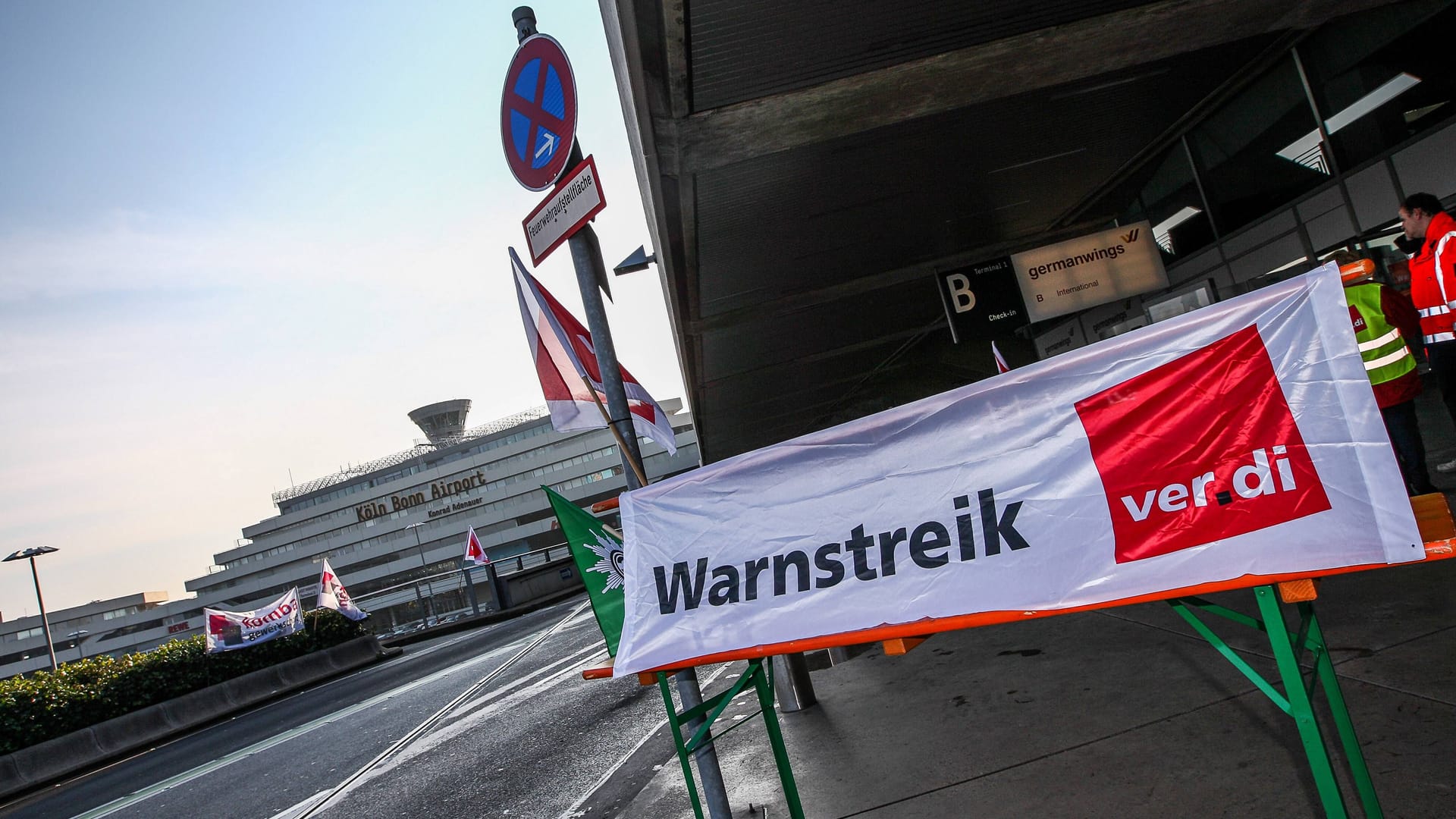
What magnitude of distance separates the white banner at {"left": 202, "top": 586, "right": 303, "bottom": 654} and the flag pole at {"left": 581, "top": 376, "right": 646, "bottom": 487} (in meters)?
18.3

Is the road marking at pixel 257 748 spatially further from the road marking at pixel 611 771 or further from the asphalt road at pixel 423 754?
the road marking at pixel 611 771

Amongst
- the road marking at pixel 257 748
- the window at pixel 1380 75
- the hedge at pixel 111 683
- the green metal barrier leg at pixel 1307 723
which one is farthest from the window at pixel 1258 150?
the hedge at pixel 111 683

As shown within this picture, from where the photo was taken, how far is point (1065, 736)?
170 inches

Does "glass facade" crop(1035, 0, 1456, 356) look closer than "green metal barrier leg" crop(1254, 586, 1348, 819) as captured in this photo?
No

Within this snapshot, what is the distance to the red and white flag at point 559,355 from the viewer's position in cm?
439

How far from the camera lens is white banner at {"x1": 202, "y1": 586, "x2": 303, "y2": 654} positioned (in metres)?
19.4

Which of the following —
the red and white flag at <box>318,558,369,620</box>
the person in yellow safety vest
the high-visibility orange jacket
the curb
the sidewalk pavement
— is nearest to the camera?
the sidewalk pavement

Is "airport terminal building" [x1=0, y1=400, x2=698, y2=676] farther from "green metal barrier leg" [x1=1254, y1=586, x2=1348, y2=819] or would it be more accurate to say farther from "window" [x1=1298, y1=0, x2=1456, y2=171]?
"green metal barrier leg" [x1=1254, y1=586, x2=1348, y2=819]

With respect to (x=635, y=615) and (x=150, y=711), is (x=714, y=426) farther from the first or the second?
(x=635, y=615)

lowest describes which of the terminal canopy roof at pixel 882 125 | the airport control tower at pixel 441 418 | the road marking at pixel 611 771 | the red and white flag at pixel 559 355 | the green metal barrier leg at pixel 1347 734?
the road marking at pixel 611 771

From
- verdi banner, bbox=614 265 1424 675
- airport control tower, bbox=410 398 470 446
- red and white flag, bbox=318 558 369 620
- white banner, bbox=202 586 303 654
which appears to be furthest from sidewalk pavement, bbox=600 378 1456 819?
airport control tower, bbox=410 398 470 446

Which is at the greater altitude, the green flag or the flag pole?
the flag pole

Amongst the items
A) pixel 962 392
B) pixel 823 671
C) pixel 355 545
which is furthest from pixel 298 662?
pixel 355 545

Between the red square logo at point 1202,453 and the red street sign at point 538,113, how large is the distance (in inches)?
105
